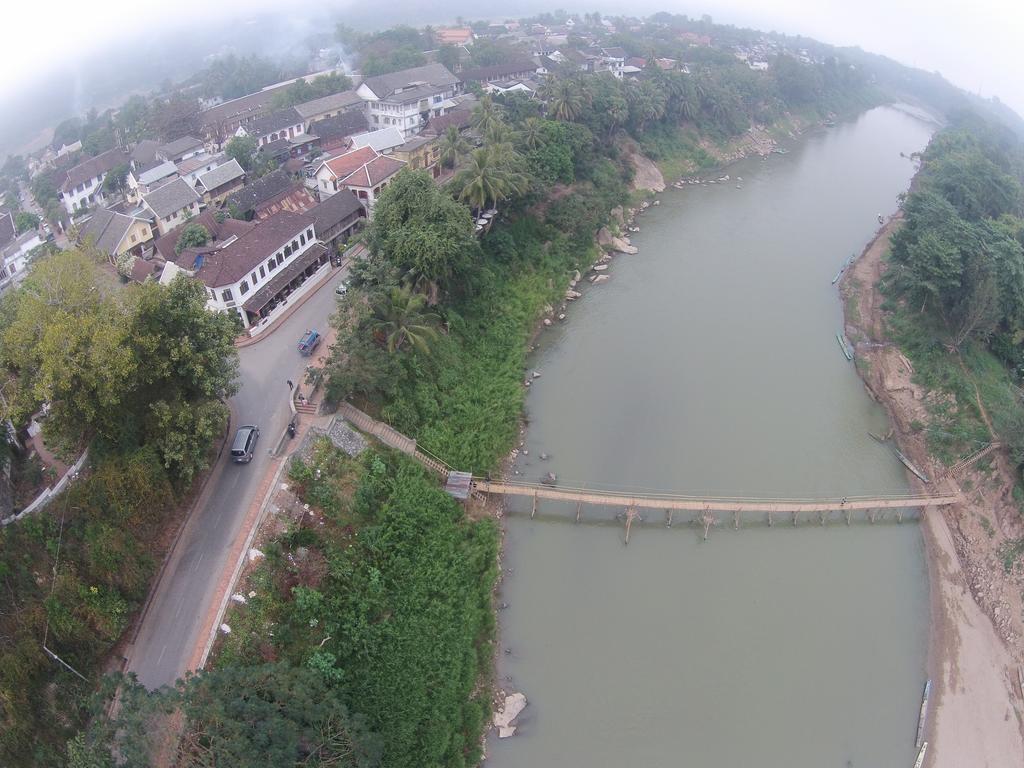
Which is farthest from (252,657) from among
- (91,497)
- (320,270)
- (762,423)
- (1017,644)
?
(1017,644)

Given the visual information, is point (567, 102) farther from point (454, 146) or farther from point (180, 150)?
point (180, 150)

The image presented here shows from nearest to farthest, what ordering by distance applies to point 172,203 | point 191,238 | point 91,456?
point 91,456 < point 191,238 < point 172,203

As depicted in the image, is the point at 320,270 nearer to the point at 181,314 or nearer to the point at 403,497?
the point at 181,314

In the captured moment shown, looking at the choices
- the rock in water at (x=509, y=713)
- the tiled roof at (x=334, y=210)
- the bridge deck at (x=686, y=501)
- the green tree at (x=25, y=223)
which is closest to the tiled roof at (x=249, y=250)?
the tiled roof at (x=334, y=210)

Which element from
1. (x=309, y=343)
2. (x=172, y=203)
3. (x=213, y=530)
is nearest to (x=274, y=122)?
(x=172, y=203)

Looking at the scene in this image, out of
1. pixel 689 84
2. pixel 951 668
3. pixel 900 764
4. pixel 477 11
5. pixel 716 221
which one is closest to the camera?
pixel 900 764

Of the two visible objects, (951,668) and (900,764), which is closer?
(900,764)
